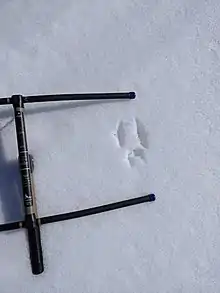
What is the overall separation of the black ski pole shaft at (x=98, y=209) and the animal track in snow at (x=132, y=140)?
0.24 ft

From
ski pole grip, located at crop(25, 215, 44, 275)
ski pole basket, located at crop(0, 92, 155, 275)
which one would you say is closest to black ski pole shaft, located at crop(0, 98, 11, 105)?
ski pole basket, located at crop(0, 92, 155, 275)

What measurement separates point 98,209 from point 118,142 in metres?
0.14

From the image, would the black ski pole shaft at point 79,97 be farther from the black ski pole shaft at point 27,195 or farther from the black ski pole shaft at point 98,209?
the black ski pole shaft at point 98,209

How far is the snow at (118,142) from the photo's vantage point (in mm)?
897

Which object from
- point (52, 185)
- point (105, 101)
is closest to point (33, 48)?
point (105, 101)

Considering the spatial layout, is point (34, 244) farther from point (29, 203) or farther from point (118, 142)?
point (118, 142)

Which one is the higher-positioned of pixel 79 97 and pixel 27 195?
pixel 79 97

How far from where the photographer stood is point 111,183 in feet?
3.05

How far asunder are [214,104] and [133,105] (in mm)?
172

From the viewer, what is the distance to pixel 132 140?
95 cm

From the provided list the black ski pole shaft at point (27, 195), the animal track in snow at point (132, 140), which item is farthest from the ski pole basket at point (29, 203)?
the animal track in snow at point (132, 140)

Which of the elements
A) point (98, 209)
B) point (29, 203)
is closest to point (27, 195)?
point (29, 203)

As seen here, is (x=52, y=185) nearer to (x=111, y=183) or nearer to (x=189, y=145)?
(x=111, y=183)

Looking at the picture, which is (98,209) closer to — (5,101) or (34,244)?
(34,244)
